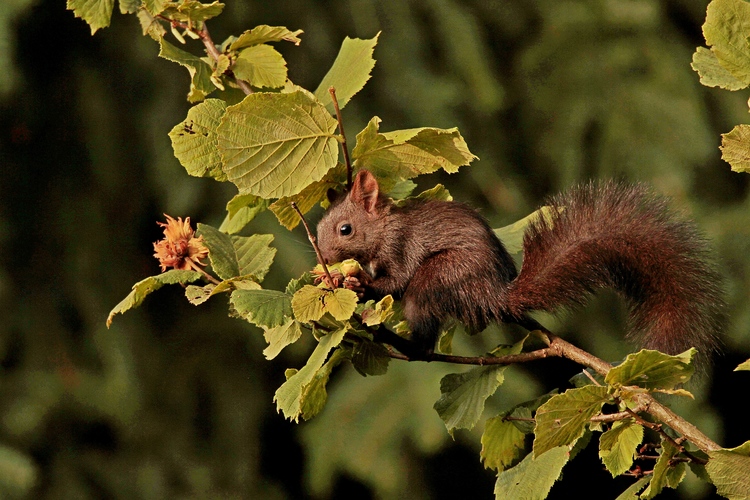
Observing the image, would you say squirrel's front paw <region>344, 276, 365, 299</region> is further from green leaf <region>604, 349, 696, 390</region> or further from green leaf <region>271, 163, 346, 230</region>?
green leaf <region>604, 349, 696, 390</region>

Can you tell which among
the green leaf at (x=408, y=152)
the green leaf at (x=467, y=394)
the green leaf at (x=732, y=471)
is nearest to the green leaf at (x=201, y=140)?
the green leaf at (x=408, y=152)

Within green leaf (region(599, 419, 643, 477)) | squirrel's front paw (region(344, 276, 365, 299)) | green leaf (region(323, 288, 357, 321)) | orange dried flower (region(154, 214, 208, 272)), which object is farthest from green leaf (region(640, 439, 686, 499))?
orange dried flower (region(154, 214, 208, 272))

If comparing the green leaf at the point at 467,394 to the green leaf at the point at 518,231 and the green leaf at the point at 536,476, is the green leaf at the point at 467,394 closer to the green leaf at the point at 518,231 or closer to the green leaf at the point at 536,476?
the green leaf at the point at 536,476

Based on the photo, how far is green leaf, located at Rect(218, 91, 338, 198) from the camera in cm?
105

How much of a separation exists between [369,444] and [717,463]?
2.17 meters

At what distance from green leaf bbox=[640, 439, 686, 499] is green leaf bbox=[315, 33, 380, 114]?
20.9 inches

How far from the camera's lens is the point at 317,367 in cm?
100

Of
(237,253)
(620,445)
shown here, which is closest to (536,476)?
(620,445)

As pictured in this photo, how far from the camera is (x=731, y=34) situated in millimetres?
974

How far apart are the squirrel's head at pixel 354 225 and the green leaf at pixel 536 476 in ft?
2.27

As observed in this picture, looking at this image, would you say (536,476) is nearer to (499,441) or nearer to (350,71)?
(499,441)

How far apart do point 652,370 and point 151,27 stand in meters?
0.76

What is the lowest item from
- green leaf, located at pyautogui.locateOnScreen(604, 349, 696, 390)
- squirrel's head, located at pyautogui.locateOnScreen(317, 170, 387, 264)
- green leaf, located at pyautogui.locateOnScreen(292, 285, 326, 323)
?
squirrel's head, located at pyautogui.locateOnScreen(317, 170, 387, 264)

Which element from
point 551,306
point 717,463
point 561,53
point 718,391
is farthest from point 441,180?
point 717,463
